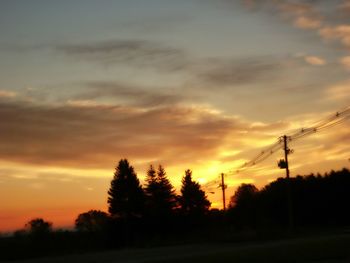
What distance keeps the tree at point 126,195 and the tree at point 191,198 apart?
1278 centimetres

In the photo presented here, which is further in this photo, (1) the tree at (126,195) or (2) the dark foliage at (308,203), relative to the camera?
(1) the tree at (126,195)

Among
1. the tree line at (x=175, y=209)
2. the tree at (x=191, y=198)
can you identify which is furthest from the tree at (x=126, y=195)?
the tree at (x=191, y=198)

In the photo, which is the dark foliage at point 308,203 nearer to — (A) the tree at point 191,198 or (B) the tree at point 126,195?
(A) the tree at point 191,198

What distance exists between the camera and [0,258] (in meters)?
52.5

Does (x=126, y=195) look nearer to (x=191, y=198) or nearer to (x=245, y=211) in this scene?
(x=191, y=198)

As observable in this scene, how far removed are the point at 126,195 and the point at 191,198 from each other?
52.8 ft

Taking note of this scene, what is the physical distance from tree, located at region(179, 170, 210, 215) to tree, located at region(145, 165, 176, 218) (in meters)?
3.30

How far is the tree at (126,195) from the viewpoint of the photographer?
84.1 m

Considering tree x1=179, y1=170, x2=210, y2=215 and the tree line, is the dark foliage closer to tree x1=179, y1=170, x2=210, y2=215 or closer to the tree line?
the tree line

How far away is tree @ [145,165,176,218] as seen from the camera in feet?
290

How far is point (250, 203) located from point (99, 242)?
88.9 ft

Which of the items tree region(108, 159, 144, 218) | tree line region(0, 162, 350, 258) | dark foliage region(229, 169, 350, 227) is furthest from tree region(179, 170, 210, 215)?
tree region(108, 159, 144, 218)

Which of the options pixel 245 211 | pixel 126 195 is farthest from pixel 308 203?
pixel 126 195

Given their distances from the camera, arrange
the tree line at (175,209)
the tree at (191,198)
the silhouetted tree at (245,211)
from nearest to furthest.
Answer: the tree line at (175,209)
the silhouetted tree at (245,211)
the tree at (191,198)
